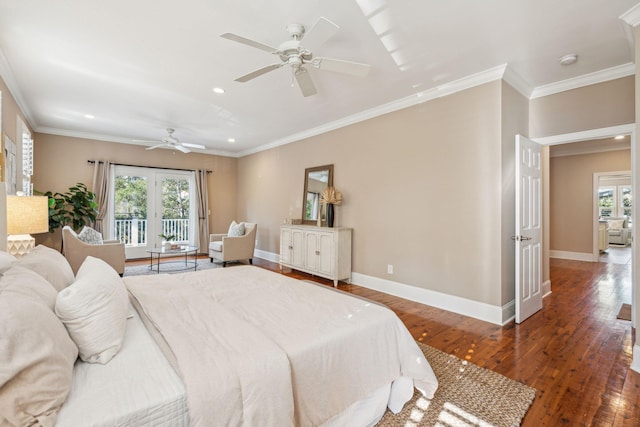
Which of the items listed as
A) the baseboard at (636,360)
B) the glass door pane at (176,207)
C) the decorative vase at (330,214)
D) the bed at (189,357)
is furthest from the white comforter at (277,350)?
the glass door pane at (176,207)

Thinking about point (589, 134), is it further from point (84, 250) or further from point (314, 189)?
point (84, 250)

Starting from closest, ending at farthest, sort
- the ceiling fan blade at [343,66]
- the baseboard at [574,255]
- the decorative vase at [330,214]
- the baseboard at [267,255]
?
the ceiling fan blade at [343,66], the decorative vase at [330,214], the baseboard at [267,255], the baseboard at [574,255]

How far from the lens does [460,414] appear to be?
5.90 ft

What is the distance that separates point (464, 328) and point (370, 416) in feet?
6.13

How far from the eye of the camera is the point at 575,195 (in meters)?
7.12

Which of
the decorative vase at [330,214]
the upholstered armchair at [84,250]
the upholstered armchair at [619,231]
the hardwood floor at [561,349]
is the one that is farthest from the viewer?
the upholstered armchair at [619,231]

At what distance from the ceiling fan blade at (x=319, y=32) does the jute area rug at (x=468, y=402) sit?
2.43 m

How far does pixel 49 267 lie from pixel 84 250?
3.59 meters

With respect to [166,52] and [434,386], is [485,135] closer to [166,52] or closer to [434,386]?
[434,386]

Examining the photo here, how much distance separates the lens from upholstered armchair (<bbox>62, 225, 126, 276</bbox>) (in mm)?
4512

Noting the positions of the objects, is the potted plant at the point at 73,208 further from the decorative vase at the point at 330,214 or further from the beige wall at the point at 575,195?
the beige wall at the point at 575,195

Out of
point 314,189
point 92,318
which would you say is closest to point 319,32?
point 92,318

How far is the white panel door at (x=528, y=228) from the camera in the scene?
10.5 feet

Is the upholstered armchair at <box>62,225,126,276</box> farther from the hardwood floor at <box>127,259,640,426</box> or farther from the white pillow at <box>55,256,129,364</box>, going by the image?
the white pillow at <box>55,256,129,364</box>
